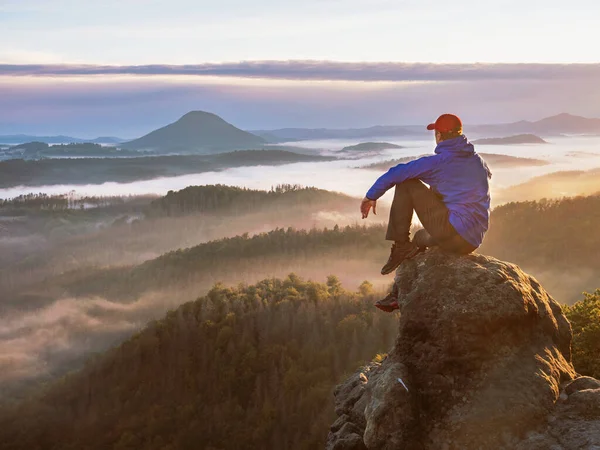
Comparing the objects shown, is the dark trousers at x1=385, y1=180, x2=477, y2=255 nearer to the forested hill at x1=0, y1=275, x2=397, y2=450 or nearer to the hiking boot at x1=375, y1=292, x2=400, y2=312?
the hiking boot at x1=375, y1=292, x2=400, y2=312

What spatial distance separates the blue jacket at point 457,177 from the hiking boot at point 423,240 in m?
1.22

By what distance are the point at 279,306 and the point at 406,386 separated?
592ft

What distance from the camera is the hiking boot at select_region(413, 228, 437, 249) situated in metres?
18.7

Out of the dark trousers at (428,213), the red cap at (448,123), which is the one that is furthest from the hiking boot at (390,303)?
the red cap at (448,123)

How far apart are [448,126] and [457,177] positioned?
1495mm

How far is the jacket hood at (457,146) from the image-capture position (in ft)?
57.4

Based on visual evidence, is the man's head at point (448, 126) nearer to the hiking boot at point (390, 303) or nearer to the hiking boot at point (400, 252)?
the hiking boot at point (400, 252)

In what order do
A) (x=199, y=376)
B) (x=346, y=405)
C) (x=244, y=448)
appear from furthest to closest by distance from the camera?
(x=199, y=376)
(x=244, y=448)
(x=346, y=405)

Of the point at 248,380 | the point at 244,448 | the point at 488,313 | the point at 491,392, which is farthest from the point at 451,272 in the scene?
the point at 248,380

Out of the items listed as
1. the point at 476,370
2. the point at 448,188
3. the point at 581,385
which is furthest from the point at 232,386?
the point at 448,188

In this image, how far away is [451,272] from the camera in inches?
716

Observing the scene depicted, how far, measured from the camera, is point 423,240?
1889cm

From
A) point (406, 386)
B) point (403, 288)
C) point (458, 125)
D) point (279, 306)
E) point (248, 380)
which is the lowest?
point (248, 380)

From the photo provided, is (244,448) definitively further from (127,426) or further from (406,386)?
(406,386)
